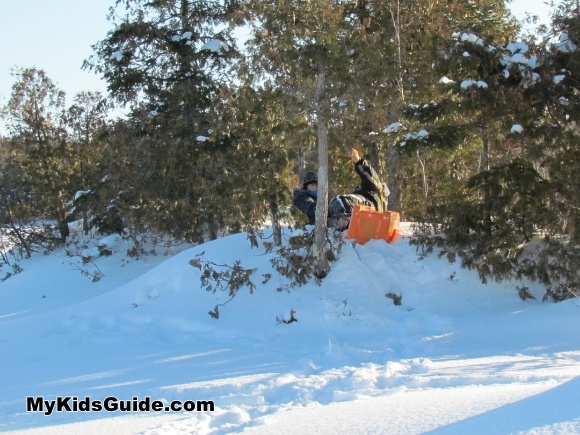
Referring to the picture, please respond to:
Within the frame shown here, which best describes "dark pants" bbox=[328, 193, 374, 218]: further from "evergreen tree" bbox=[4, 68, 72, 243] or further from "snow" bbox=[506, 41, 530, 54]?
"evergreen tree" bbox=[4, 68, 72, 243]

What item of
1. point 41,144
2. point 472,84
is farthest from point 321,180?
point 41,144

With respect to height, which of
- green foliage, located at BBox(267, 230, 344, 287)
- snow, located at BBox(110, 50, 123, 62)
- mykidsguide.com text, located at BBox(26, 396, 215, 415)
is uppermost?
snow, located at BBox(110, 50, 123, 62)

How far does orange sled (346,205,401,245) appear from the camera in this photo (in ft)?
31.5

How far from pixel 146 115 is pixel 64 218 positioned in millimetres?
8094

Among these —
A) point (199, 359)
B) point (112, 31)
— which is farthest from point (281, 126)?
point (112, 31)

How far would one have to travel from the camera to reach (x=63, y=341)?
27.8ft

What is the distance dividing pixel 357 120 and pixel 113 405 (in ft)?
18.9

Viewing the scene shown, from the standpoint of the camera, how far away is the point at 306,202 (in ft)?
34.1

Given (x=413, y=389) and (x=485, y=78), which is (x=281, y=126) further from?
(x=413, y=389)

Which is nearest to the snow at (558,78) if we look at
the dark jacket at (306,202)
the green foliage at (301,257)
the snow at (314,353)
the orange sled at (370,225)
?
the snow at (314,353)

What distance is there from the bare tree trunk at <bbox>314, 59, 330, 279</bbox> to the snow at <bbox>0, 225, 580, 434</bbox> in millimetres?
250

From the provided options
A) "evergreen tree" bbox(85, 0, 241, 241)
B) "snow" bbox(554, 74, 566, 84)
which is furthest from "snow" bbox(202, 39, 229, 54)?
"snow" bbox(554, 74, 566, 84)

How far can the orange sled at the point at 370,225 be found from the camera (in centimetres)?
961

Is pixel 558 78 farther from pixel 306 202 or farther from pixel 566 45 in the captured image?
pixel 306 202
